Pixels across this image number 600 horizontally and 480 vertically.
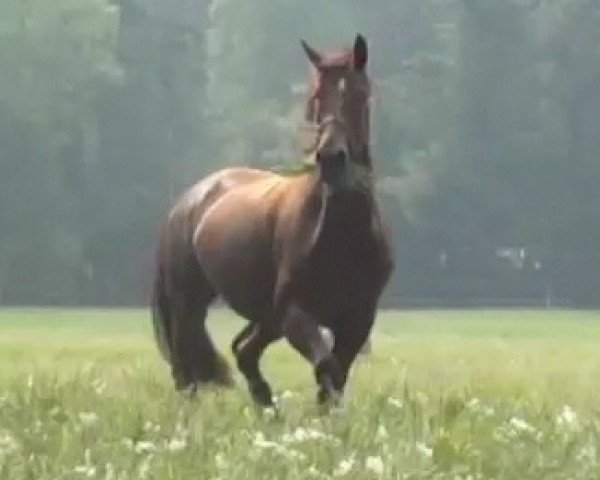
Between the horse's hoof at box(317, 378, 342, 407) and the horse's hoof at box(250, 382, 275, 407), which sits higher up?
the horse's hoof at box(317, 378, 342, 407)

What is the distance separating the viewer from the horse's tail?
10.9 m

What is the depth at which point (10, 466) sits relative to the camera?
20.9 ft

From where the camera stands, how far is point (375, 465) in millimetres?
6324

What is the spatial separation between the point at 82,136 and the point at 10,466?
45.8 meters

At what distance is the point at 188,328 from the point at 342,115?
243 cm

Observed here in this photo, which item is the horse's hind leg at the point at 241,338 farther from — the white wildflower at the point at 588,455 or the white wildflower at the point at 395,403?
the white wildflower at the point at 588,455

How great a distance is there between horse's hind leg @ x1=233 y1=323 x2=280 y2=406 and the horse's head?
1.40 metres

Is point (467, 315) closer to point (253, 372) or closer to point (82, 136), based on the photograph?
point (82, 136)

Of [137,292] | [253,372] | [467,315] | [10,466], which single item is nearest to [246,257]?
[253,372]

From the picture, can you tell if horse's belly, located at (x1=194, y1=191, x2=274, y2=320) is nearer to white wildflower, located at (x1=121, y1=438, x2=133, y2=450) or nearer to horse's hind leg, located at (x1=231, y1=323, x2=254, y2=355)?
horse's hind leg, located at (x1=231, y1=323, x2=254, y2=355)

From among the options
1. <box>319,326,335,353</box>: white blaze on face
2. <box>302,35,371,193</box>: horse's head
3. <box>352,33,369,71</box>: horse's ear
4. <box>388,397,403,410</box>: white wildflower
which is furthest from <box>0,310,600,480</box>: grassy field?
<box>352,33,369,71</box>: horse's ear

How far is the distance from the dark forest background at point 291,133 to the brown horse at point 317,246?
1441 inches

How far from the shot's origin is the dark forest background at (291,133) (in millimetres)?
49688

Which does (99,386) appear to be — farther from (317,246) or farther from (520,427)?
(520,427)
